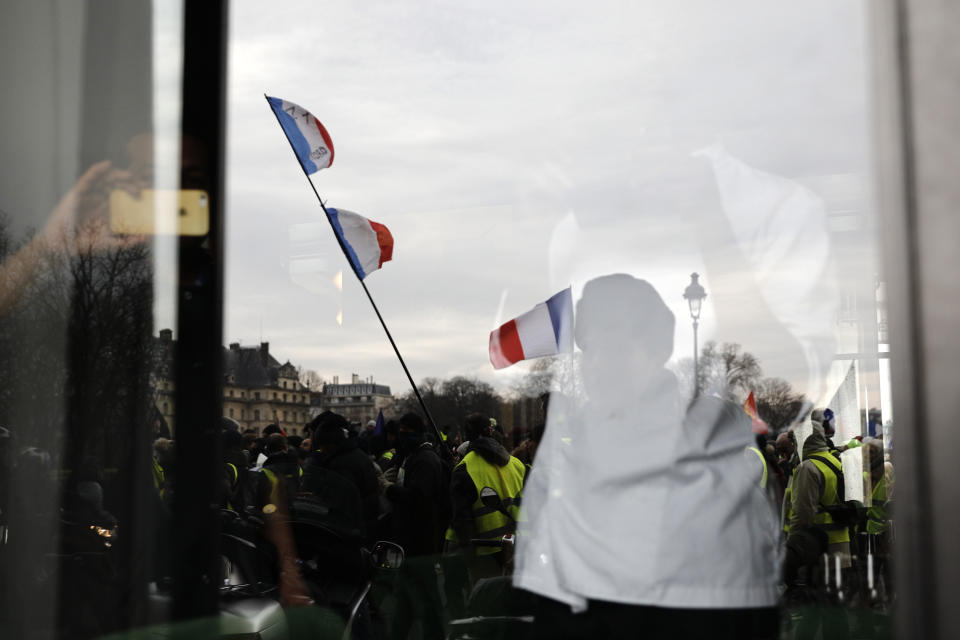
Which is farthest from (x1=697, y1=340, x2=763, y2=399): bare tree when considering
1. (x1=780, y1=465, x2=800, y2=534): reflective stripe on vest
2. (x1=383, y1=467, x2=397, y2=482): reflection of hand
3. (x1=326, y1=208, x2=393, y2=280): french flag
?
(x1=383, y1=467, x2=397, y2=482): reflection of hand

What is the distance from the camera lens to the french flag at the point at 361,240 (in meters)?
3.37

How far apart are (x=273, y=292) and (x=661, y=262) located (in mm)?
949

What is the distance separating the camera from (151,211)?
1610 millimetres

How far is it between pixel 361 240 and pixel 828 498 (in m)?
2.02

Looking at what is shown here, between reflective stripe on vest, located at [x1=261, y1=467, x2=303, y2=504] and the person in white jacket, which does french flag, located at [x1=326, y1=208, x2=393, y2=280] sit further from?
the person in white jacket

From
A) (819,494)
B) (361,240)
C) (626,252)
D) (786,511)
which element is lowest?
(819,494)

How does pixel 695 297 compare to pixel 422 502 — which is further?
pixel 422 502

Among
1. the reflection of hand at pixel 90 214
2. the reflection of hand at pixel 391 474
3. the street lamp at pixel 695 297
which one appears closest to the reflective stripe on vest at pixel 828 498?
the street lamp at pixel 695 297

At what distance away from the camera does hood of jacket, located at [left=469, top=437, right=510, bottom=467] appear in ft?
13.8

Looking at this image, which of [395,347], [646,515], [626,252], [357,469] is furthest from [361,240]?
[646,515]

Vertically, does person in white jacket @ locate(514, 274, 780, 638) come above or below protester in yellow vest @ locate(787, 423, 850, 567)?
above

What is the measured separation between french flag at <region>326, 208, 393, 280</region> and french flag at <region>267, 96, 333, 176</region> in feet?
1.87

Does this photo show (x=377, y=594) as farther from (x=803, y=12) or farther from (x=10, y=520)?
(x=803, y=12)

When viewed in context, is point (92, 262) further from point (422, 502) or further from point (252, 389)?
point (422, 502)
